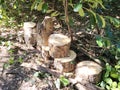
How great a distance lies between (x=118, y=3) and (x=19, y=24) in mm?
1459

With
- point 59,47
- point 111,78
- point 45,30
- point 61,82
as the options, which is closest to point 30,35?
point 45,30

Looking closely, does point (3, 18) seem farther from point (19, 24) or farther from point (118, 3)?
point (118, 3)

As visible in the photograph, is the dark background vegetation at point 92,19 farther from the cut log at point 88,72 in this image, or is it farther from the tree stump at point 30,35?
the tree stump at point 30,35

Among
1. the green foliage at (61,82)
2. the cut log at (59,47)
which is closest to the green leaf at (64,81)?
the green foliage at (61,82)

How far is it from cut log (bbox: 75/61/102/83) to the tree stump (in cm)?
72

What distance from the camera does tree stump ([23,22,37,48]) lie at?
2.67m

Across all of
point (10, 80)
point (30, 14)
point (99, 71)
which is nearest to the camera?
point (99, 71)

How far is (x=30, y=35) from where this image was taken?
8.80ft

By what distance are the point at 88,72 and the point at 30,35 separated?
89cm

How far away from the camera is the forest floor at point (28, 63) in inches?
89.4

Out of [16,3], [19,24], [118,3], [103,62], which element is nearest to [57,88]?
[103,62]

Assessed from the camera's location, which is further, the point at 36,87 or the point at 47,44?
the point at 47,44

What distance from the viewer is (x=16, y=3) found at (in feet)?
10.5

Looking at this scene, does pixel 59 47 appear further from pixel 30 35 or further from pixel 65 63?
pixel 30 35
